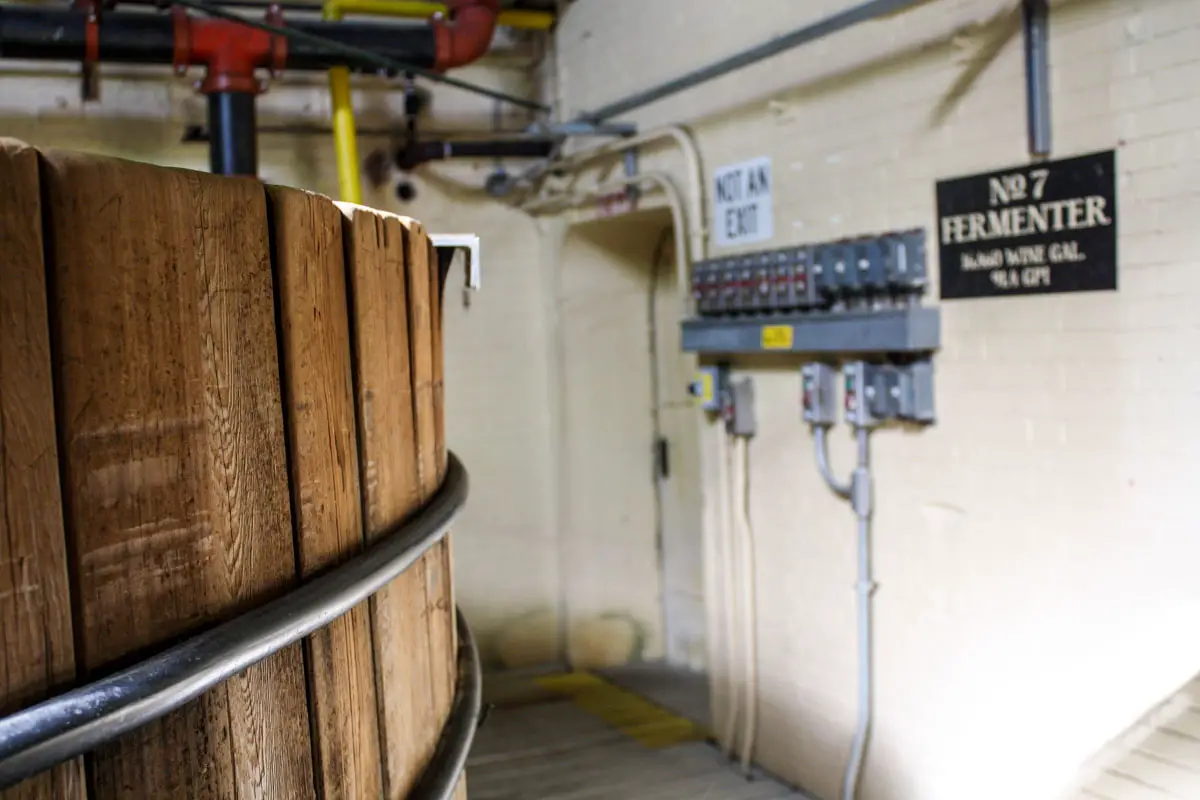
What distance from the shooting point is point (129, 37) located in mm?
3971

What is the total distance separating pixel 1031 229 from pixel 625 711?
9.75ft

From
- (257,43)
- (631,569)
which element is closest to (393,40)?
(257,43)

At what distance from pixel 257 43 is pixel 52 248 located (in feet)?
11.5

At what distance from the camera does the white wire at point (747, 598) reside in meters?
3.92

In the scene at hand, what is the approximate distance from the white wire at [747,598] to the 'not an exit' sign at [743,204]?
0.77 metres

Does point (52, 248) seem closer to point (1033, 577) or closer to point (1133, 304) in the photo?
point (1133, 304)

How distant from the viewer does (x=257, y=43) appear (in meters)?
4.07

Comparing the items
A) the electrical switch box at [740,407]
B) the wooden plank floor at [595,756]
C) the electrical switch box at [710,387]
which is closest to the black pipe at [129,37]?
the electrical switch box at [710,387]

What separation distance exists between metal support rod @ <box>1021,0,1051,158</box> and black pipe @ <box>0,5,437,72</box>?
2565mm

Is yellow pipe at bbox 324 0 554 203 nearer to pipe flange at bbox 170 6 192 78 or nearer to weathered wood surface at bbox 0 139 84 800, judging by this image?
pipe flange at bbox 170 6 192 78

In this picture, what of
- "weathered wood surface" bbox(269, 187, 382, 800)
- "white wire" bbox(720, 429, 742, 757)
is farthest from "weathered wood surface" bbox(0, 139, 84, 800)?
"white wire" bbox(720, 429, 742, 757)

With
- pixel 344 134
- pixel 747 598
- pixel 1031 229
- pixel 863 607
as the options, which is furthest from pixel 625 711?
pixel 1031 229

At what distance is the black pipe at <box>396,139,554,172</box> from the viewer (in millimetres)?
4836

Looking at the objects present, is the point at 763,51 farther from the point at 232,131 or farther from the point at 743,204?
the point at 232,131
